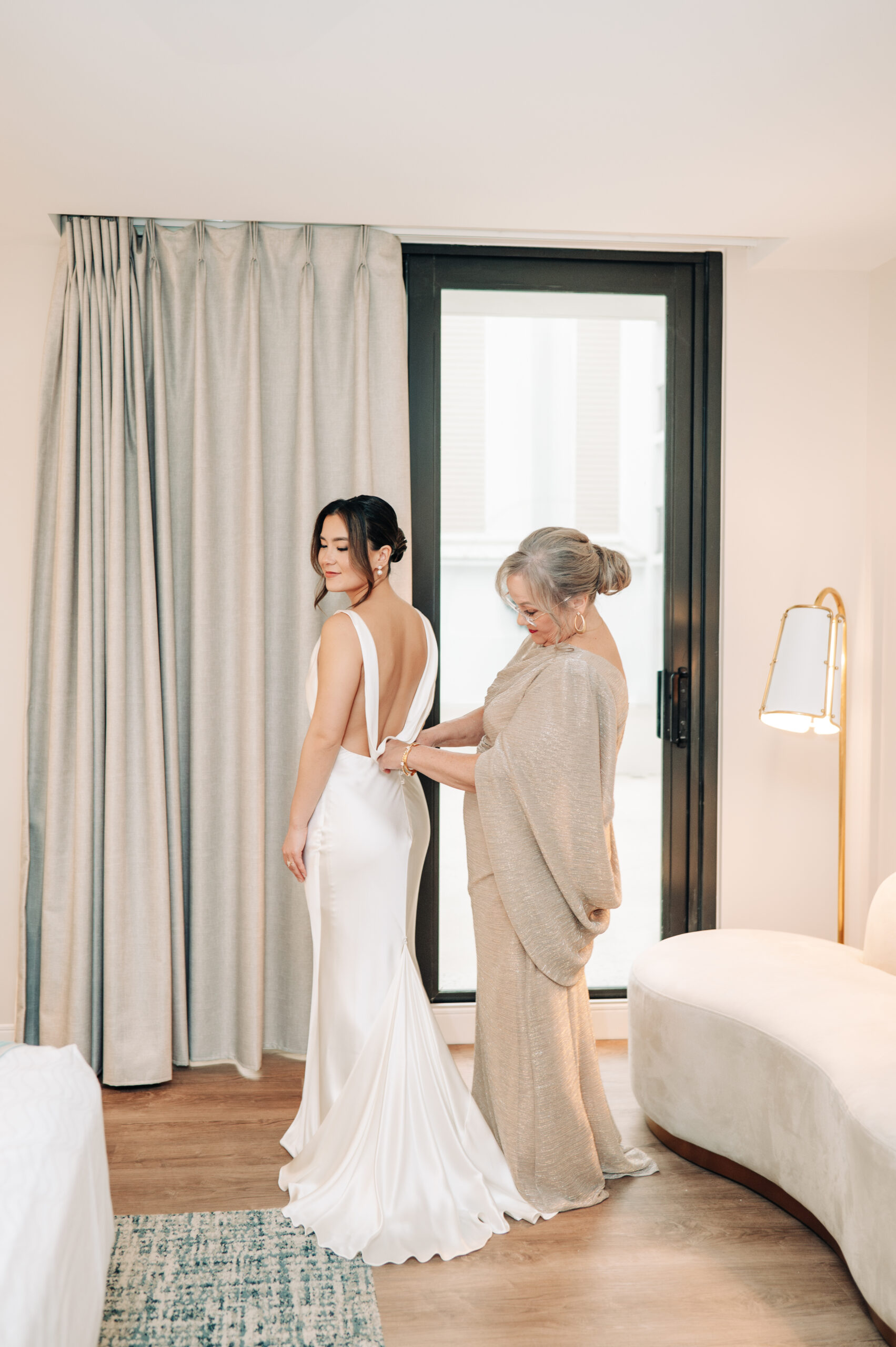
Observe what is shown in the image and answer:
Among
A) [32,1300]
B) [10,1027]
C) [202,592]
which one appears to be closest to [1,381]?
[202,592]

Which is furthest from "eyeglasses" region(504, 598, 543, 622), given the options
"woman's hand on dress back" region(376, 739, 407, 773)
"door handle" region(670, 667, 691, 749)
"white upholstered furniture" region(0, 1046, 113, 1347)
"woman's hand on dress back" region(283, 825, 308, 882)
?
"white upholstered furniture" region(0, 1046, 113, 1347)

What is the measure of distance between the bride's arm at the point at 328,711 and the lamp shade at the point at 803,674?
4.21 feet

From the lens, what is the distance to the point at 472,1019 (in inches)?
124

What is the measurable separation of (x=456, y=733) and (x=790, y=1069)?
1.11m

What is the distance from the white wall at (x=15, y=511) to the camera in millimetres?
2939

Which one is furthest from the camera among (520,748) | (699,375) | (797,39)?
(699,375)

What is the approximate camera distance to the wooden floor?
1.84m

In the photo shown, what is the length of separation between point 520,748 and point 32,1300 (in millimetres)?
1318

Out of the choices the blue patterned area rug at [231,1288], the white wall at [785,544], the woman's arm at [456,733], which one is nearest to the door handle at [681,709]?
the white wall at [785,544]

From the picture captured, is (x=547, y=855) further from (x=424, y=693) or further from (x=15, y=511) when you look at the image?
(x=15, y=511)

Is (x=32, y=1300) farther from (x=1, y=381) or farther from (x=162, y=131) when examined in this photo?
(x=1, y=381)

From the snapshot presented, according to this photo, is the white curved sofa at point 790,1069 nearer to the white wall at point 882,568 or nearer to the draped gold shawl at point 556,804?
the draped gold shawl at point 556,804

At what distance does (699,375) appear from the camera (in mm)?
→ 3188

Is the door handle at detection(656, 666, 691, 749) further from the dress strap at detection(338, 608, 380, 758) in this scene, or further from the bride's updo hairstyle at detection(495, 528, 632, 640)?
the dress strap at detection(338, 608, 380, 758)
